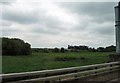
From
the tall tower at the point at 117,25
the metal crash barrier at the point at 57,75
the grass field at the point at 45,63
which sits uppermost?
the tall tower at the point at 117,25

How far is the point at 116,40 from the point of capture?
15859 millimetres

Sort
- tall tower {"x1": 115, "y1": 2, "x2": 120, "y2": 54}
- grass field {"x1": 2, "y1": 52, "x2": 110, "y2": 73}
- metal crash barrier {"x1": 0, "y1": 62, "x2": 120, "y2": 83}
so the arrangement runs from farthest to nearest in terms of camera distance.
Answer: grass field {"x1": 2, "y1": 52, "x2": 110, "y2": 73}, tall tower {"x1": 115, "y1": 2, "x2": 120, "y2": 54}, metal crash barrier {"x1": 0, "y1": 62, "x2": 120, "y2": 83}

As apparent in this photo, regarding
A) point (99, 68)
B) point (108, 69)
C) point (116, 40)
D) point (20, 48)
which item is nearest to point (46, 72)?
Result: point (99, 68)

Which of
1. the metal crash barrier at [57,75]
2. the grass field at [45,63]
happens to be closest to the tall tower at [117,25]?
the metal crash barrier at [57,75]

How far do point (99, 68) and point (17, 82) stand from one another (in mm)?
6366

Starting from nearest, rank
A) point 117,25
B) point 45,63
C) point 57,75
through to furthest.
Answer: point 57,75 < point 117,25 < point 45,63

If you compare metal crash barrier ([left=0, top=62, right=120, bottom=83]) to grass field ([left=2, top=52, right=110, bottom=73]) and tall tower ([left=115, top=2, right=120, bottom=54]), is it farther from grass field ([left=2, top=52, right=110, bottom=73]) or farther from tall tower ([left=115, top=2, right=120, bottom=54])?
grass field ([left=2, top=52, right=110, bottom=73])

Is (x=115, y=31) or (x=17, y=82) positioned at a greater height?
(x=115, y=31)

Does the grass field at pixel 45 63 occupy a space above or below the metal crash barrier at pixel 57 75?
below

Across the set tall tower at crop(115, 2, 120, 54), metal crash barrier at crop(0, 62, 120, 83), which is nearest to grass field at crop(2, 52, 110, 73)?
tall tower at crop(115, 2, 120, 54)

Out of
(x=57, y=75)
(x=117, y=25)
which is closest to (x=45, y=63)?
(x=117, y=25)

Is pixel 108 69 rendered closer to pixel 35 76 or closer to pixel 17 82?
pixel 35 76

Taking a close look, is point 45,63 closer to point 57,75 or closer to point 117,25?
point 117,25

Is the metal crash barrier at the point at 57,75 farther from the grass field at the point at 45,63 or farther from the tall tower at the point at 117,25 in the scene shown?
the grass field at the point at 45,63
